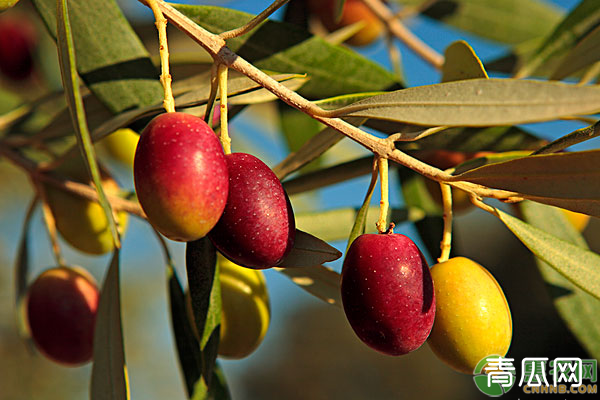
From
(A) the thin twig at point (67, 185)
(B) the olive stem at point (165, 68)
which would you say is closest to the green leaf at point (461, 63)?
(B) the olive stem at point (165, 68)

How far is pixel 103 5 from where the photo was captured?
694mm

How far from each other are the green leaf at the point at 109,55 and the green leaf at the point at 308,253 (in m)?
0.29

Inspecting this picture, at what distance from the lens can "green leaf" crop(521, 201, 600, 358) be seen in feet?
2.89

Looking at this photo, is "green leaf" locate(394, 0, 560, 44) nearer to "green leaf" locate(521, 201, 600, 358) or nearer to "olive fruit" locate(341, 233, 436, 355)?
"green leaf" locate(521, 201, 600, 358)

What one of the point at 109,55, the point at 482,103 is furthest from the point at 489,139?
the point at 109,55

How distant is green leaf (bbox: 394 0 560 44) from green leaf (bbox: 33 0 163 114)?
972 millimetres

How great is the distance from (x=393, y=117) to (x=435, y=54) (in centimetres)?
93

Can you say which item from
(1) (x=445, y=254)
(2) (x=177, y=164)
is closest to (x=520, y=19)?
(1) (x=445, y=254)

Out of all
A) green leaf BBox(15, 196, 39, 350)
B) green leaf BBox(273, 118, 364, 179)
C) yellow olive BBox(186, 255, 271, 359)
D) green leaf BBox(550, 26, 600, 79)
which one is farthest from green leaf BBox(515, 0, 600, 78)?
green leaf BBox(15, 196, 39, 350)

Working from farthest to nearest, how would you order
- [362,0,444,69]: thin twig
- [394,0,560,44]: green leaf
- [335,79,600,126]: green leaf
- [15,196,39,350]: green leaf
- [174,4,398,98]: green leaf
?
1. [394,0,560,44]: green leaf
2. [362,0,444,69]: thin twig
3. [15,196,39,350]: green leaf
4. [174,4,398,98]: green leaf
5. [335,79,600,126]: green leaf

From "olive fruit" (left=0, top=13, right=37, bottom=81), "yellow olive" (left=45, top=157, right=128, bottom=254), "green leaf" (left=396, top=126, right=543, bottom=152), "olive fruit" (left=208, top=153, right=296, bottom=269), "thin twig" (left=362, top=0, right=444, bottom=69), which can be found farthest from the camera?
"olive fruit" (left=0, top=13, right=37, bottom=81)

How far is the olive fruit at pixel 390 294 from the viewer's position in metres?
0.51

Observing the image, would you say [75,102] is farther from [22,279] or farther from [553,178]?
[22,279]

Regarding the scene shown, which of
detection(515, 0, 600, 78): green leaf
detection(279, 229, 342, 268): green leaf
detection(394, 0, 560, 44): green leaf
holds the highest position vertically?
detection(394, 0, 560, 44): green leaf
